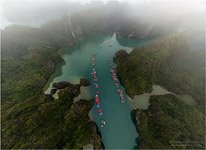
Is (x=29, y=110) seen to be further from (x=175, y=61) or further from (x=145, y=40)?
(x=145, y=40)

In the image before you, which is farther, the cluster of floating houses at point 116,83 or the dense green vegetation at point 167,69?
the dense green vegetation at point 167,69

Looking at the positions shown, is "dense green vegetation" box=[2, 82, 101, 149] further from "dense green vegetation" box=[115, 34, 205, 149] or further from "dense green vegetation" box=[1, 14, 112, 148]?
"dense green vegetation" box=[115, 34, 205, 149]

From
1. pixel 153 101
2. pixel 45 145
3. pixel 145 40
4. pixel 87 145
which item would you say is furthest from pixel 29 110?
pixel 145 40

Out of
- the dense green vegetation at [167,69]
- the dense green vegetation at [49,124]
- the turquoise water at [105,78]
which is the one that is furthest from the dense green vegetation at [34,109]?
the dense green vegetation at [167,69]

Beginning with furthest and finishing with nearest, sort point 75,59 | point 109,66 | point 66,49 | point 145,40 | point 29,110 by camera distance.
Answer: point 145,40, point 66,49, point 75,59, point 109,66, point 29,110

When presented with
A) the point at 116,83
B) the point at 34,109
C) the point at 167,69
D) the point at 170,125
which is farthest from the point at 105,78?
the point at 170,125

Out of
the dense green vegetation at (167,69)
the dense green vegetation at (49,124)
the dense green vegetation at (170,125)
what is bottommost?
the dense green vegetation at (170,125)

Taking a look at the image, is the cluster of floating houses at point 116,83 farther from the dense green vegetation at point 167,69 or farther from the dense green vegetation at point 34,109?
the dense green vegetation at point 34,109
